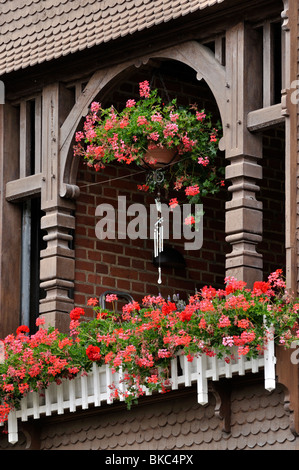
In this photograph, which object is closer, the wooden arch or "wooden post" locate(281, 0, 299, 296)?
"wooden post" locate(281, 0, 299, 296)

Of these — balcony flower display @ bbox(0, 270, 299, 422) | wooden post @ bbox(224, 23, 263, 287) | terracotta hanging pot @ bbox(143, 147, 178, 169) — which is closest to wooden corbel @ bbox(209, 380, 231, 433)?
balcony flower display @ bbox(0, 270, 299, 422)

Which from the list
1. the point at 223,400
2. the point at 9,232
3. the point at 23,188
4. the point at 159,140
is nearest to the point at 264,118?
the point at 159,140

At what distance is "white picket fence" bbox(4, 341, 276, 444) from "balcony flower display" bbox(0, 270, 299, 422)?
0.26ft

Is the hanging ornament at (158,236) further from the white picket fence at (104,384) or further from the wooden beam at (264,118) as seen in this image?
the wooden beam at (264,118)

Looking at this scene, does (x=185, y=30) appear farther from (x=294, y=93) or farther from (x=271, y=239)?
(x=271, y=239)

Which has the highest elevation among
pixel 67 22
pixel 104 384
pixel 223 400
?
pixel 67 22

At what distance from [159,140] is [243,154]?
1.05 metres

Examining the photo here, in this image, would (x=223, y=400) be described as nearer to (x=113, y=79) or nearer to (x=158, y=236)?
(x=158, y=236)

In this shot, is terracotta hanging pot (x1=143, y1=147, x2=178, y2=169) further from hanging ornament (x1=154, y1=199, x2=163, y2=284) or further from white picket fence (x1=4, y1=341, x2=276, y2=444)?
white picket fence (x1=4, y1=341, x2=276, y2=444)

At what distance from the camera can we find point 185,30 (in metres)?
14.6

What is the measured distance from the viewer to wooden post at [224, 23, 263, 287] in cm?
1369

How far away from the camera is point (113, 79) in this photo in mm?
15297

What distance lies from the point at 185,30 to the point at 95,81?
1236 millimetres

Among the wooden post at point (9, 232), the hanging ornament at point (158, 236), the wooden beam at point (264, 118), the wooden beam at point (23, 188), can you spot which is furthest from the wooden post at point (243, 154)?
the wooden post at point (9, 232)
